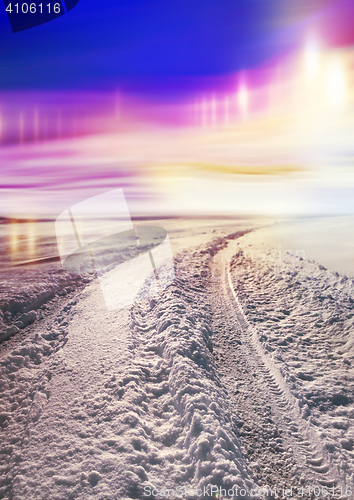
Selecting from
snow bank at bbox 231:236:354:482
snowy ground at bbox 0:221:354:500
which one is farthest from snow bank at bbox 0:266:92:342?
snow bank at bbox 231:236:354:482

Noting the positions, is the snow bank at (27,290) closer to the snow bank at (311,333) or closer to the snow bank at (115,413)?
the snow bank at (115,413)

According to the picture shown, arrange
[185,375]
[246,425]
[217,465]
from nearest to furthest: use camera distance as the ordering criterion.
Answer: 1. [217,465]
2. [246,425]
3. [185,375]

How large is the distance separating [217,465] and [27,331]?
421cm

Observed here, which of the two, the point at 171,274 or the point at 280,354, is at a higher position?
the point at 171,274

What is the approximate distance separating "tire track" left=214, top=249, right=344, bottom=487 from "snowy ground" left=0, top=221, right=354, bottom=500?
1 centimetres

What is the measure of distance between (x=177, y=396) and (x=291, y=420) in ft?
4.60

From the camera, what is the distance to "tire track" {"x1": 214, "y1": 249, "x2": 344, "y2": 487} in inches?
108

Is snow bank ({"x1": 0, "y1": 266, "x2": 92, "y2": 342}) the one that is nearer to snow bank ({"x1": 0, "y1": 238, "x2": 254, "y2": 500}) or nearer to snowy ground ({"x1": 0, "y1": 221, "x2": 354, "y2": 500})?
snowy ground ({"x1": 0, "y1": 221, "x2": 354, "y2": 500})

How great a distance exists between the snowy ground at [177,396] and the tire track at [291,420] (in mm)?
12

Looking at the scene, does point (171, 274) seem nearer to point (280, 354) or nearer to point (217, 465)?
point (280, 354)

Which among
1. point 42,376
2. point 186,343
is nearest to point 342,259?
point 186,343

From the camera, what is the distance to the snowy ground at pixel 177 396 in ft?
8.41

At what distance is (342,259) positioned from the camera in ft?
27.8

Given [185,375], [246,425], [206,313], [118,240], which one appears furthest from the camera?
[118,240]
